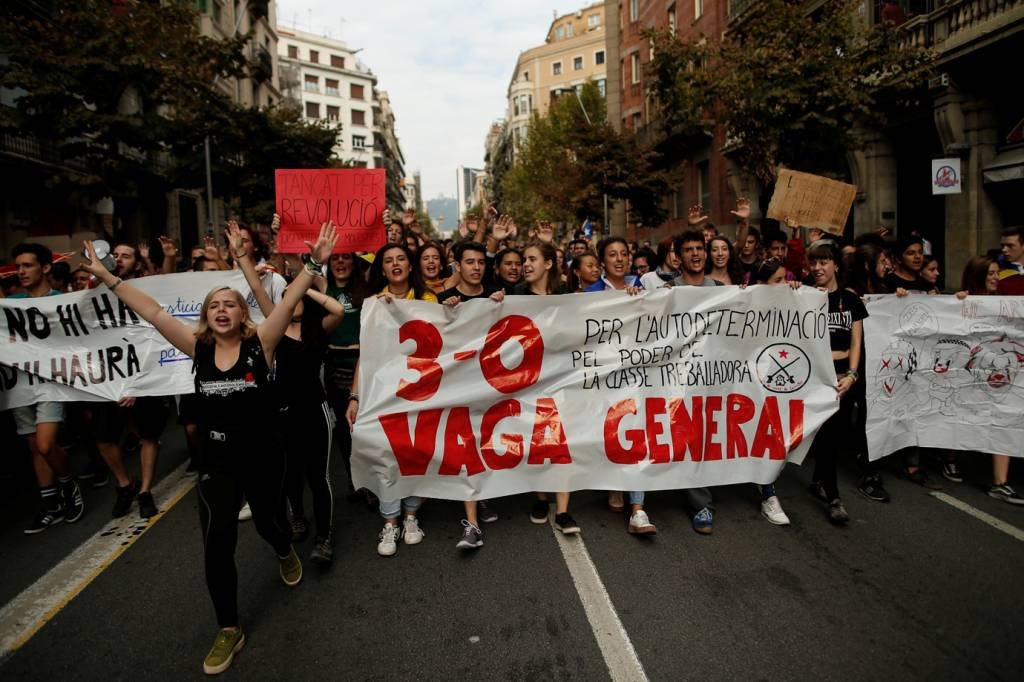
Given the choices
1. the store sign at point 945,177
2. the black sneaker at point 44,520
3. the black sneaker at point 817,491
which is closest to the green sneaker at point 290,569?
the black sneaker at point 44,520

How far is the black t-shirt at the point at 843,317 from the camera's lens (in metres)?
4.71

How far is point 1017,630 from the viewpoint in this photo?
296 cm

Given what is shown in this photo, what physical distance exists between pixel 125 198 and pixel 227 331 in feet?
55.7

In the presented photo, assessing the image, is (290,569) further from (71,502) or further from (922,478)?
(922,478)

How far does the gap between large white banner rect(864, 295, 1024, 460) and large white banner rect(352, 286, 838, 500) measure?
0.69 m

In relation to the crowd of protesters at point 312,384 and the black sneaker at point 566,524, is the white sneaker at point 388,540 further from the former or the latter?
the black sneaker at point 566,524

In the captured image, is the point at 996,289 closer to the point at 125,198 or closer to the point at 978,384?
the point at 978,384

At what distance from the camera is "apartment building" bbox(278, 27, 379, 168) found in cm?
7256

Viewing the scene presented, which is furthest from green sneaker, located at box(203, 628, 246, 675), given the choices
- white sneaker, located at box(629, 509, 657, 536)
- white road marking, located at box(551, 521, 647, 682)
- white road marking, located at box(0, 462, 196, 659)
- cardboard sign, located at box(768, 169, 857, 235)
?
cardboard sign, located at box(768, 169, 857, 235)

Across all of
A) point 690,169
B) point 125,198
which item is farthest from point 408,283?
point 690,169

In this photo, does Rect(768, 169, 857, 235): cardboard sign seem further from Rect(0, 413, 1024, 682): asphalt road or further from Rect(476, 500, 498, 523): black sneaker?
Rect(476, 500, 498, 523): black sneaker

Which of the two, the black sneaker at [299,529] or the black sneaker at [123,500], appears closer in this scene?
the black sneaker at [299,529]

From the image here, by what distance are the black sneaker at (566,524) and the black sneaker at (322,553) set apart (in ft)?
4.71

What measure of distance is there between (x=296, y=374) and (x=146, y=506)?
6.35 feet
